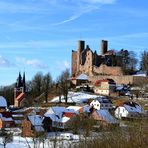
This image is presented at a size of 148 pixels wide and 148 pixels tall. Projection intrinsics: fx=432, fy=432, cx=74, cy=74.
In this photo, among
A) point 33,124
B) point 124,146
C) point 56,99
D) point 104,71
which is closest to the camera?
point 124,146

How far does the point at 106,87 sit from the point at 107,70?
11930mm

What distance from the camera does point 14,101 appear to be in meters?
80.2

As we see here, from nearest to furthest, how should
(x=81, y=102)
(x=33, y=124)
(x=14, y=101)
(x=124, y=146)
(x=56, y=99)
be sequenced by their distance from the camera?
(x=124, y=146) < (x=33, y=124) < (x=81, y=102) < (x=56, y=99) < (x=14, y=101)

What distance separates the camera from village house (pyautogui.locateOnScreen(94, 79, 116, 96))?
73262 millimetres

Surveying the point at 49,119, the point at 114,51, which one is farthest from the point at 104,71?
the point at 49,119

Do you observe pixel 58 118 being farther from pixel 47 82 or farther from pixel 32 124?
pixel 47 82

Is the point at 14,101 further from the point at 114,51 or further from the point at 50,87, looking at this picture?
the point at 114,51

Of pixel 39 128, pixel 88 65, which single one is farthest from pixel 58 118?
pixel 88 65

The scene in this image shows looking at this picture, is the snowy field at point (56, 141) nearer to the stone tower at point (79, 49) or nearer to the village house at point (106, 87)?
the village house at point (106, 87)

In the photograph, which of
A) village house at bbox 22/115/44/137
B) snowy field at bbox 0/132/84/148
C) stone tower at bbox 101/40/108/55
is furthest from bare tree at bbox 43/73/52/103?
snowy field at bbox 0/132/84/148

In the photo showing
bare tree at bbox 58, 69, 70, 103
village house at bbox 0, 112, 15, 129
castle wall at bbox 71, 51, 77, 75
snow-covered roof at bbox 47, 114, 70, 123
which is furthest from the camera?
castle wall at bbox 71, 51, 77, 75

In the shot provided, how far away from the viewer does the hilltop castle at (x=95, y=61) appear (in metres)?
85.5

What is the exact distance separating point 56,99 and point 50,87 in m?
8.21

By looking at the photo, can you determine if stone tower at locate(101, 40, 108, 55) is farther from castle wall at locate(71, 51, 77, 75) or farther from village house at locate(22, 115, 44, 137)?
village house at locate(22, 115, 44, 137)
